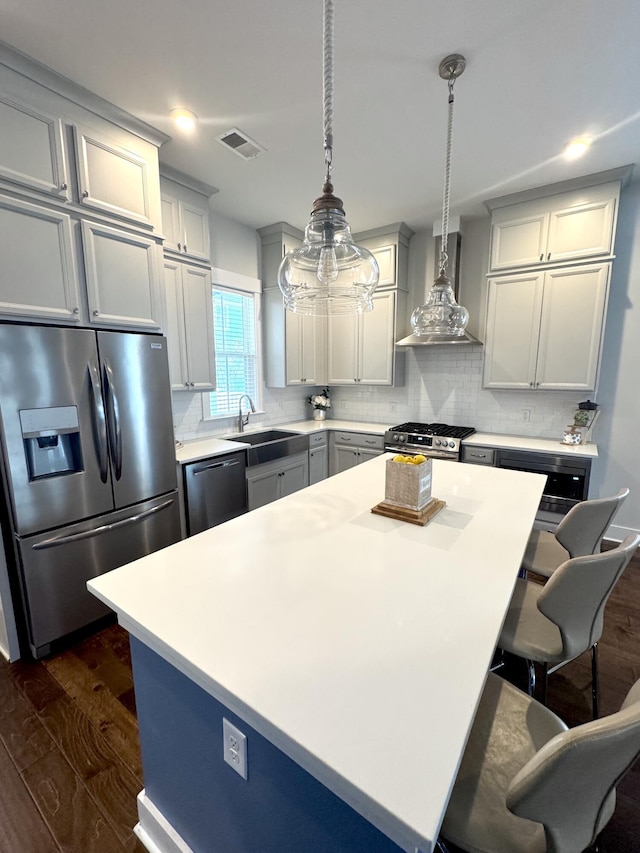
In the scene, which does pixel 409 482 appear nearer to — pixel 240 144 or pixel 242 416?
pixel 240 144

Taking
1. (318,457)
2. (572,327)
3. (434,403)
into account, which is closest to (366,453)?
(318,457)

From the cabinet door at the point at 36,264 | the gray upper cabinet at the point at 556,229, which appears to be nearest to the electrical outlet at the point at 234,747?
the cabinet door at the point at 36,264

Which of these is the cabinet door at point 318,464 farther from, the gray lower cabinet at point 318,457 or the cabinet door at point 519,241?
the cabinet door at point 519,241

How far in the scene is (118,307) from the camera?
2305mm

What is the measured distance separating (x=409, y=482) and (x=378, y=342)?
9.05 feet

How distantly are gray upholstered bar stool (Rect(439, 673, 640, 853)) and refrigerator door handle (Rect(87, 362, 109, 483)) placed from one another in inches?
84.4

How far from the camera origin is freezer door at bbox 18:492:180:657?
6.51 feet

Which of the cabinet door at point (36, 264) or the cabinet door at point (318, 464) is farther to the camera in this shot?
the cabinet door at point (318, 464)

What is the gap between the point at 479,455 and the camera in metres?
3.35

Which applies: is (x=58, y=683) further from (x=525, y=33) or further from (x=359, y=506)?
(x=525, y=33)

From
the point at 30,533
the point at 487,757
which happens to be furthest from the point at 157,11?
the point at 487,757

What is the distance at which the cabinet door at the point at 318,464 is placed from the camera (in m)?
4.09

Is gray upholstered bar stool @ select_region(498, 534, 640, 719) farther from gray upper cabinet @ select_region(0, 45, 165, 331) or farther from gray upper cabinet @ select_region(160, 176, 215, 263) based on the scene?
gray upper cabinet @ select_region(160, 176, 215, 263)

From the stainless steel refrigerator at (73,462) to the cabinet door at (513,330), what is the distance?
2813mm
